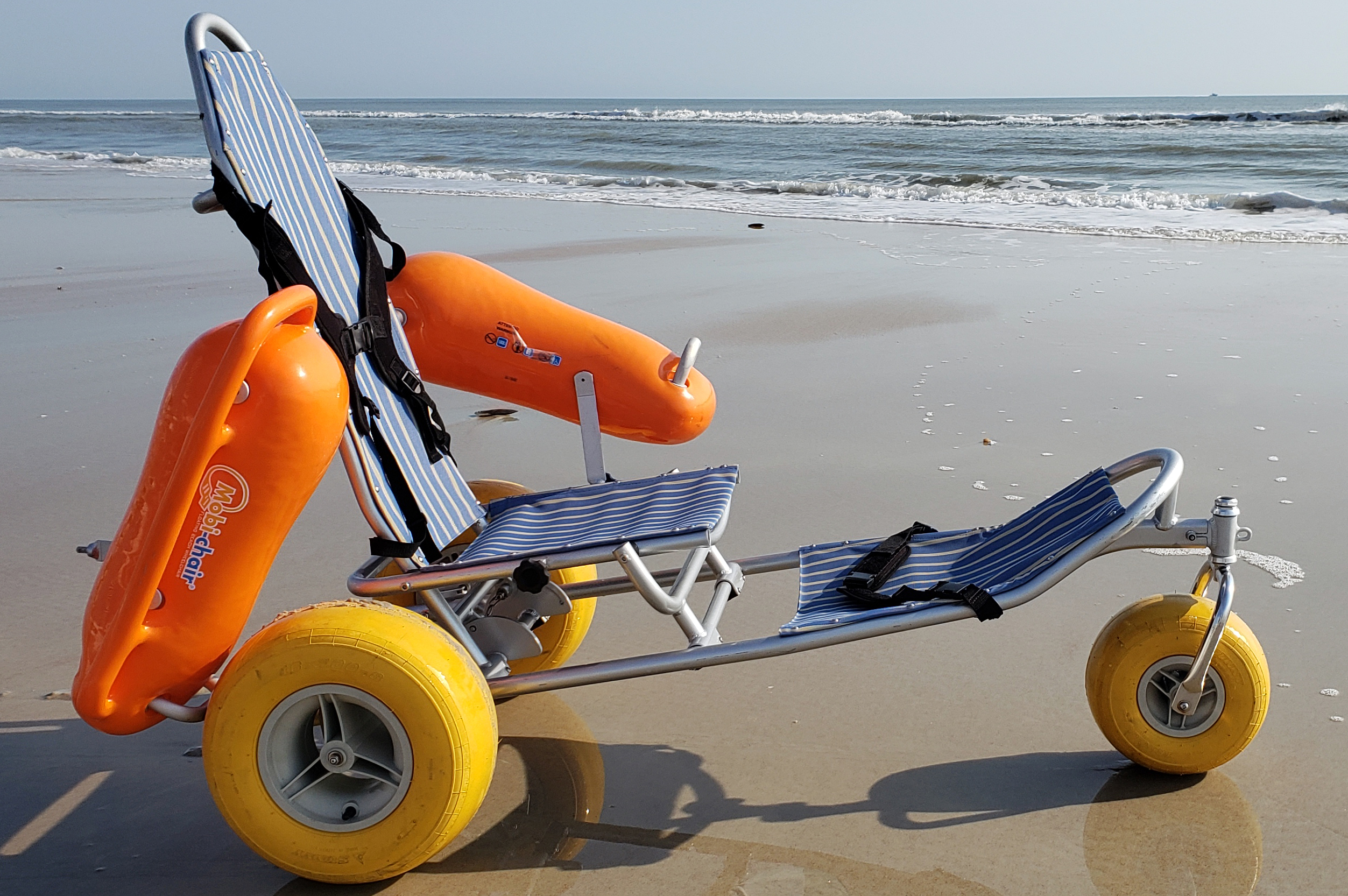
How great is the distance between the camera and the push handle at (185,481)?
2125mm

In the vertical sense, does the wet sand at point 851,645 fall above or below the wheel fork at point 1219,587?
below

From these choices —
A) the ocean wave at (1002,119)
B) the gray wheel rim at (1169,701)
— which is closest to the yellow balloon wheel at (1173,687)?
the gray wheel rim at (1169,701)

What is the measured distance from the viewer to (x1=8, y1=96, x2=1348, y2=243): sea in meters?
13.2

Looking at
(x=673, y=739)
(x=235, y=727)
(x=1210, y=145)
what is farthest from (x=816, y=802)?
(x=1210, y=145)

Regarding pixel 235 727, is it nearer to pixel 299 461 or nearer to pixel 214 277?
pixel 299 461

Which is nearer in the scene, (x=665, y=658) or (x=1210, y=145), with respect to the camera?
(x=665, y=658)

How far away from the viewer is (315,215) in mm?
2953

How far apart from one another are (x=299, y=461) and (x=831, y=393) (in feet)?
12.0

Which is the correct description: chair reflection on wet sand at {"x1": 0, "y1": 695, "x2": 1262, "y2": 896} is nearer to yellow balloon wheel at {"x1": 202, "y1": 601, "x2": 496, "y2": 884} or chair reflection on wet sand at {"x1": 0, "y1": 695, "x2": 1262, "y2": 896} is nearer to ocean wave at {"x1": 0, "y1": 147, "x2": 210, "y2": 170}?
yellow balloon wheel at {"x1": 202, "y1": 601, "x2": 496, "y2": 884}

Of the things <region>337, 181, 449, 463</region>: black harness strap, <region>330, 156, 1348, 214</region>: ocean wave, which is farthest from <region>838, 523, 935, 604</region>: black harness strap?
<region>330, 156, 1348, 214</region>: ocean wave

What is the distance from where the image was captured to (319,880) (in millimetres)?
2236

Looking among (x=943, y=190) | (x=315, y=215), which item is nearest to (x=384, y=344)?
(x=315, y=215)

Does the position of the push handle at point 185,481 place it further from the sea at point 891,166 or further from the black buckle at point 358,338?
the sea at point 891,166

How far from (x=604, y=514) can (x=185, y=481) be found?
3.40 feet
